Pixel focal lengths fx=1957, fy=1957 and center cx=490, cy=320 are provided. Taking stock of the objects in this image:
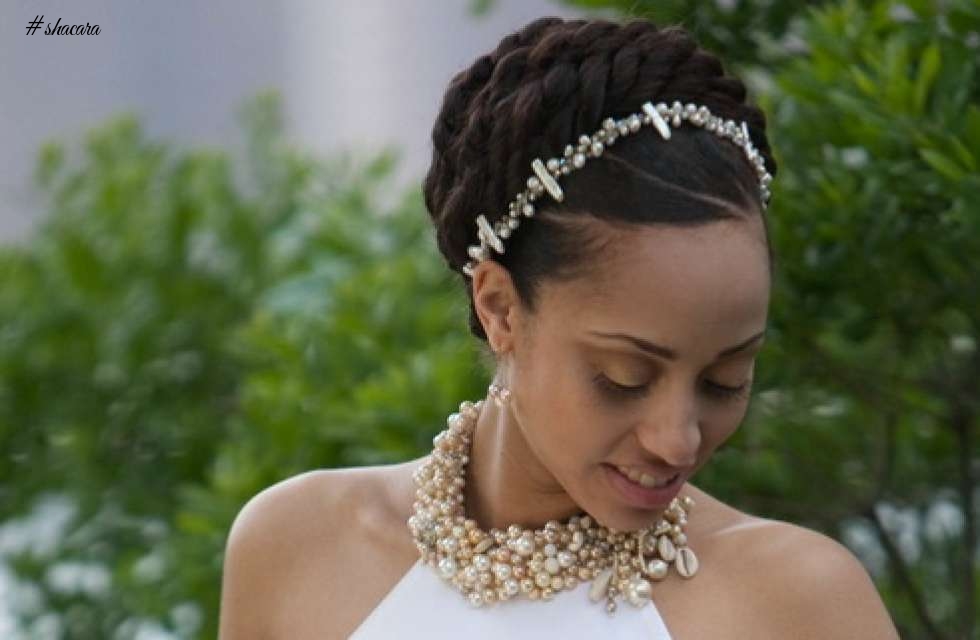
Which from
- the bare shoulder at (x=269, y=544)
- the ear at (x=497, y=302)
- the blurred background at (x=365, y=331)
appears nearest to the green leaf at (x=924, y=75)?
the blurred background at (x=365, y=331)

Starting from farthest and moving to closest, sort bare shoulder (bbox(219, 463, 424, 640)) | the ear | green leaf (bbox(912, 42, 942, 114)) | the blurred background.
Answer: the blurred background, green leaf (bbox(912, 42, 942, 114)), bare shoulder (bbox(219, 463, 424, 640)), the ear

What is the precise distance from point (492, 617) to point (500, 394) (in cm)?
25

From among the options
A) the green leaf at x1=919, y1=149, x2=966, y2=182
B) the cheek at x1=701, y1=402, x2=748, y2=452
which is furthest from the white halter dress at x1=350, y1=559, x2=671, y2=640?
the green leaf at x1=919, y1=149, x2=966, y2=182

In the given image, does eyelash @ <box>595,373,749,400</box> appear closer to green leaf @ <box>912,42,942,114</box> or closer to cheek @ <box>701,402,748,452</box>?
cheek @ <box>701,402,748,452</box>

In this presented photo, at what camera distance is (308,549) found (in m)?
2.33

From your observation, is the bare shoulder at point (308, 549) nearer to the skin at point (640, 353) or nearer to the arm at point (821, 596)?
the skin at point (640, 353)

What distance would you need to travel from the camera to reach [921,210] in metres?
2.58

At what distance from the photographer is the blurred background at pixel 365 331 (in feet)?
8.59

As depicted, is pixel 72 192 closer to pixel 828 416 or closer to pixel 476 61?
pixel 828 416

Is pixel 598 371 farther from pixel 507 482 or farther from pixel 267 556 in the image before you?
pixel 267 556

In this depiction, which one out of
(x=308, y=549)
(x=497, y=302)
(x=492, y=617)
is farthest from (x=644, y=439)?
(x=308, y=549)

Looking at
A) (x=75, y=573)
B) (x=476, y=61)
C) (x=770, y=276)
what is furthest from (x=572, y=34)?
(x=75, y=573)

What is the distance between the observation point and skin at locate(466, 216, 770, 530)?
1870mm

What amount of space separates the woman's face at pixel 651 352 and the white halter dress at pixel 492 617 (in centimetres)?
16
